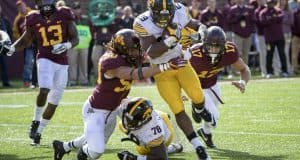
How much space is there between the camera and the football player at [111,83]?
7109 mm

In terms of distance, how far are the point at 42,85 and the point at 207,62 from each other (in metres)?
2.05

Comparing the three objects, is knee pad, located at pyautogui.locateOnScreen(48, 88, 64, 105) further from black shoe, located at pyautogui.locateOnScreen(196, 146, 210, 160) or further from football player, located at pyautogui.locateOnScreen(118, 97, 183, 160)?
black shoe, located at pyautogui.locateOnScreen(196, 146, 210, 160)

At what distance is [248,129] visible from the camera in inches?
389

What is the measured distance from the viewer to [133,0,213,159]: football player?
7.64 metres

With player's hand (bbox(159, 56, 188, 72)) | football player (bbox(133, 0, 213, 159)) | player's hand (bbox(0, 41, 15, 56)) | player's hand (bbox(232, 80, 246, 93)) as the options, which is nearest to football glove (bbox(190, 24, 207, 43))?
football player (bbox(133, 0, 213, 159))

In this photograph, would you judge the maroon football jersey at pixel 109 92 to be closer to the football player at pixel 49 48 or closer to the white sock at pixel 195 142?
the white sock at pixel 195 142

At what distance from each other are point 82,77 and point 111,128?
33.2ft

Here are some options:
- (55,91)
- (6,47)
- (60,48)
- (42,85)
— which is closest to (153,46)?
(60,48)

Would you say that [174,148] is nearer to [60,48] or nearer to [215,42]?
[215,42]

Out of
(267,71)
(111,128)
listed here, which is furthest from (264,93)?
(111,128)

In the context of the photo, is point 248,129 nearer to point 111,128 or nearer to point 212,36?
point 212,36

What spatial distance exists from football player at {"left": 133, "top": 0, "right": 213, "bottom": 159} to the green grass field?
54 centimetres

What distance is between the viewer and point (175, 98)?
7.80m

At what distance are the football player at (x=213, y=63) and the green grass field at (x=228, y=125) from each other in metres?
0.41
